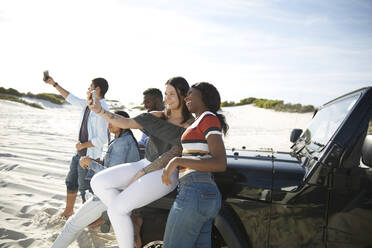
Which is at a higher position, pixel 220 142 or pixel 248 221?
pixel 220 142

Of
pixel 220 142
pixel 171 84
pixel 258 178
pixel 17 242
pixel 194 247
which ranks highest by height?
pixel 171 84

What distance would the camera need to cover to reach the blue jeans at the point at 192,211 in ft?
6.43

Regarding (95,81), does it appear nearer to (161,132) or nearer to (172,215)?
(161,132)

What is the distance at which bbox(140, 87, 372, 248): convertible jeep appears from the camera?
2.01 metres

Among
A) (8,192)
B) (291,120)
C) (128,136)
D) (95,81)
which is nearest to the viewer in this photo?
(128,136)

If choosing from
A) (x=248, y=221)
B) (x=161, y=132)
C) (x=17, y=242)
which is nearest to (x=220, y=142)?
(x=248, y=221)

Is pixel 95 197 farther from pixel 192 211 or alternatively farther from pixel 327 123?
pixel 327 123

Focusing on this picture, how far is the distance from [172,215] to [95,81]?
2.86 metres

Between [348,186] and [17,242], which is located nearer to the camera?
[348,186]

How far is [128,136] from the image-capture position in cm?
348

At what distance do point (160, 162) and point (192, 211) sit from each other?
2.42 ft

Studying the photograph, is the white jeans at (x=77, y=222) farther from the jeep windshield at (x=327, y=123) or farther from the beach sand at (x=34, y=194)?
the jeep windshield at (x=327, y=123)

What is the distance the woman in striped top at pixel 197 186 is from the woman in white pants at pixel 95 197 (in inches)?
52.9

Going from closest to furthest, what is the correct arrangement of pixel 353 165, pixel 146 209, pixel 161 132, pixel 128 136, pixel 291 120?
1. pixel 353 165
2. pixel 146 209
3. pixel 161 132
4. pixel 128 136
5. pixel 291 120
